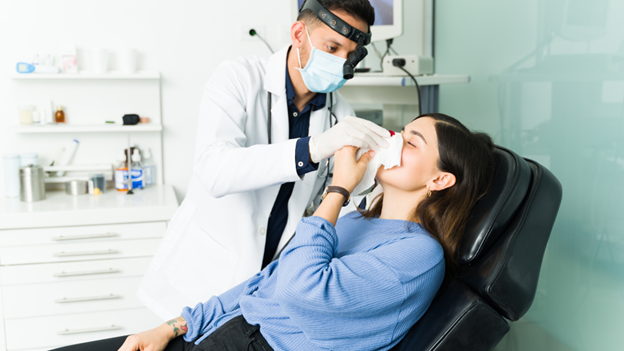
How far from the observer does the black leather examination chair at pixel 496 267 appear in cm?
96

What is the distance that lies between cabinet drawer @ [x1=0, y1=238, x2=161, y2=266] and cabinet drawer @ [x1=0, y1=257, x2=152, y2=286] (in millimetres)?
22

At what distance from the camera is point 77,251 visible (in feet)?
6.84

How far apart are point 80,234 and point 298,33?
136 cm

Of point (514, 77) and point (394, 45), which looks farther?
point (394, 45)

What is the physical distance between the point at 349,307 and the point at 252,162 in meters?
0.45

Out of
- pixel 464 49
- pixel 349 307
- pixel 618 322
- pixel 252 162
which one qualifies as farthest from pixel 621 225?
pixel 464 49

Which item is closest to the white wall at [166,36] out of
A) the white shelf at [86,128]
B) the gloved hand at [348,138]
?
the white shelf at [86,128]

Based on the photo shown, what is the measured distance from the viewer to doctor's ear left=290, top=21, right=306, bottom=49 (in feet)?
4.65

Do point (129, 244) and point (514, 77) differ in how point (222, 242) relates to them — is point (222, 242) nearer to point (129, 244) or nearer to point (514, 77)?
point (129, 244)

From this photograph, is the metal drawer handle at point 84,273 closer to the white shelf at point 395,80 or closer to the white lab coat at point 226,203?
the white lab coat at point 226,203

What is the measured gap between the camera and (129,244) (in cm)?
214

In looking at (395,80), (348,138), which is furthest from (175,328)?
(395,80)

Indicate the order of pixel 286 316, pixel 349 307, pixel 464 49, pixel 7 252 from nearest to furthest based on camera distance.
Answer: pixel 349 307 → pixel 286 316 → pixel 7 252 → pixel 464 49

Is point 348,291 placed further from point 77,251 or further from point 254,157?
point 77,251
